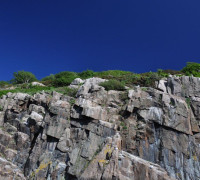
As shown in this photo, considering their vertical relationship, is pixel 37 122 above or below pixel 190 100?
below

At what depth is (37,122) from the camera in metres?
13.1

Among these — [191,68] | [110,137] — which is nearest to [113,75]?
[191,68]

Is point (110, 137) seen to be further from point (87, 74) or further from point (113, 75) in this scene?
point (87, 74)

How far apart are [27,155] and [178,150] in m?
13.5

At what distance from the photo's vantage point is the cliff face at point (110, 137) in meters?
9.34

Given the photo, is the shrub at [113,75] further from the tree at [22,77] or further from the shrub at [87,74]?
the tree at [22,77]

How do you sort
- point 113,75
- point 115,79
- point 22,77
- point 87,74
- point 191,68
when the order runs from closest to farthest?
point 115,79
point 191,68
point 113,75
point 87,74
point 22,77

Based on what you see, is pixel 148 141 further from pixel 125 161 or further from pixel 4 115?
pixel 4 115

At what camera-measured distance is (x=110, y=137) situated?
415 inches

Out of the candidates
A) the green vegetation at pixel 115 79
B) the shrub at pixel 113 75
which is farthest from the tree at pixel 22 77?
the shrub at pixel 113 75

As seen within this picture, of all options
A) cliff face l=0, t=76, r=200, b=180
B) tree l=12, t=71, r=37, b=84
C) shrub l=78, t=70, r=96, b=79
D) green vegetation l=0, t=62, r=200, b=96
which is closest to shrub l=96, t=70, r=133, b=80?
green vegetation l=0, t=62, r=200, b=96

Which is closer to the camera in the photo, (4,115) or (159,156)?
(159,156)

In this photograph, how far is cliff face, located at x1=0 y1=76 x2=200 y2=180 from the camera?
9344 millimetres

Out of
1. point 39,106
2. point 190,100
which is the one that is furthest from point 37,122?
point 190,100
